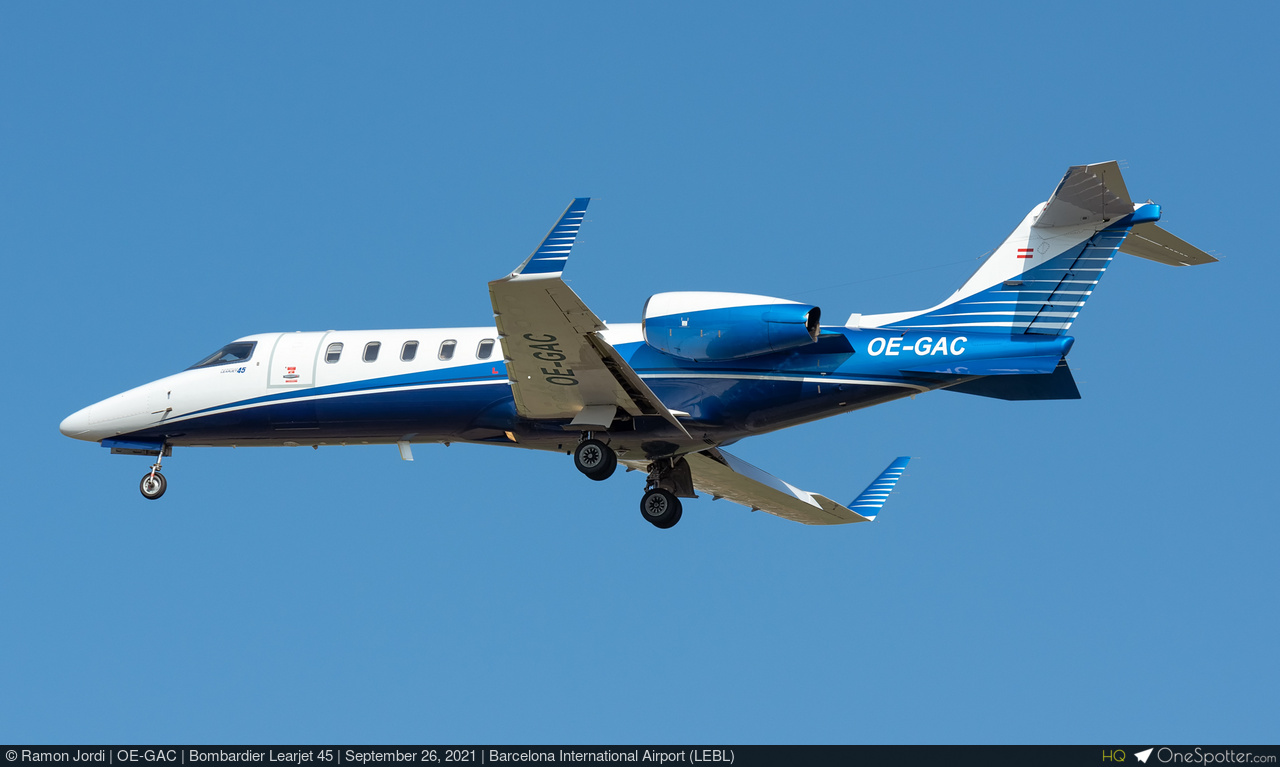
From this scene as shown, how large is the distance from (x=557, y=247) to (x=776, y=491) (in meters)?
8.31

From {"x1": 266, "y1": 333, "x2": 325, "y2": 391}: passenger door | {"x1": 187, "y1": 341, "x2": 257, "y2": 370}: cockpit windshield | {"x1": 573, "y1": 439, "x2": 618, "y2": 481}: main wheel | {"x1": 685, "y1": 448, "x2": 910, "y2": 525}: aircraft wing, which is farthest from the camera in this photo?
{"x1": 685, "y1": 448, "x2": 910, "y2": 525}: aircraft wing

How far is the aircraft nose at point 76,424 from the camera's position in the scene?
2427cm

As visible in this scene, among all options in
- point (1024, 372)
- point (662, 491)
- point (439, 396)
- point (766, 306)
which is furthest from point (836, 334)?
point (439, 396)

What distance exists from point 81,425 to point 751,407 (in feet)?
37.7

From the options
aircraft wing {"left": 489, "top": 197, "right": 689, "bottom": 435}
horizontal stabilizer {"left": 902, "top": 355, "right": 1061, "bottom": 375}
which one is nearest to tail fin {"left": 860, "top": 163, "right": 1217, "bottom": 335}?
horizontal stabilizer {"left": 902, "top": 355, "right": 1061, "bottom": 375}

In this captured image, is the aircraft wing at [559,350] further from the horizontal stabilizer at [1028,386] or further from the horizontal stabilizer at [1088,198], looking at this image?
the horizontal stabilizer at [1088,198]

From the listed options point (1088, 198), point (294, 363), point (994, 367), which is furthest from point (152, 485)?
point (1088, 198)

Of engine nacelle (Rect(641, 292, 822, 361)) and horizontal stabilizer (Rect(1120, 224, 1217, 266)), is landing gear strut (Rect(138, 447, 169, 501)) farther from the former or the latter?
horizontal stabilizer (Rect(1120, 224, 1217, 266))

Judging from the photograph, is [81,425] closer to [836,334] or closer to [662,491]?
[662,491]

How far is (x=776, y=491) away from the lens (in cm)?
2492

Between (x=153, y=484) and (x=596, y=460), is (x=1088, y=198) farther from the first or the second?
(x=153, y=484)

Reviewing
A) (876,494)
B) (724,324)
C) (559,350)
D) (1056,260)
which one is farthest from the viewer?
(876,494)

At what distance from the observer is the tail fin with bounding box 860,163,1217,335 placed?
19.5 metres

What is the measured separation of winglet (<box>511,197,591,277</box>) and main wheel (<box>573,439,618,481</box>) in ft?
12.3
